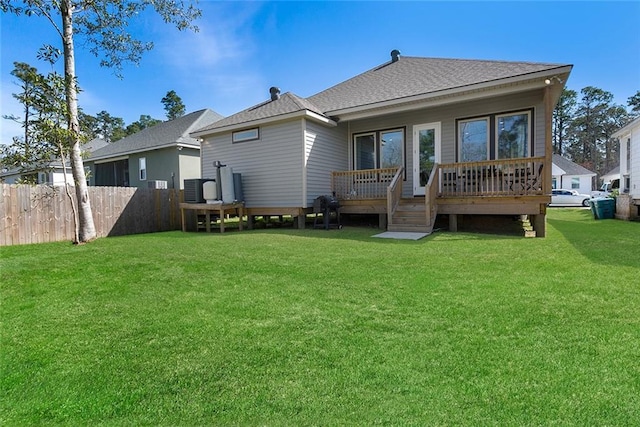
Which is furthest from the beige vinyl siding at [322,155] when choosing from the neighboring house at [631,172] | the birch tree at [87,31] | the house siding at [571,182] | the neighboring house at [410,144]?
the house siding at [571,182]

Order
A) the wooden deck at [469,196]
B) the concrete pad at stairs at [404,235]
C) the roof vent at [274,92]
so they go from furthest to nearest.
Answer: the roof vent at [274,92] < the wooden deck at [469,196] < the concrete pad at stairs at [404,235]

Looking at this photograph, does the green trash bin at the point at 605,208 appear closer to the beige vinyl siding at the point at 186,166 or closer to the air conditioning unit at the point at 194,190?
the air conditioning unit at the point at 194,190

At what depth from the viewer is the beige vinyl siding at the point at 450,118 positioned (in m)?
8.58

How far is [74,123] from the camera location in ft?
25.0

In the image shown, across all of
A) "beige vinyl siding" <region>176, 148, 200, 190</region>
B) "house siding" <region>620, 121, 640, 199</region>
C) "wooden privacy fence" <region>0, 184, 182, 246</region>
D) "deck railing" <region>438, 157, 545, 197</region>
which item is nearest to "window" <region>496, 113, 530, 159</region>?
"deck railing" <region>438, 157, 545, 197</region>

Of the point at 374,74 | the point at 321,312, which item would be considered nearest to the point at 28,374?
the point at 321,312

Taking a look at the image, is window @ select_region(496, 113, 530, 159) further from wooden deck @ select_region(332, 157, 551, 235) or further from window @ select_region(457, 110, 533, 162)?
wooden deck @ select_region(332, 157, 551, 235)

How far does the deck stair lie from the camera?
7.90 metres

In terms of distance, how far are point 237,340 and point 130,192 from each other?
30.3 ft

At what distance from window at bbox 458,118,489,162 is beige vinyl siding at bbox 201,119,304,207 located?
15.0ft

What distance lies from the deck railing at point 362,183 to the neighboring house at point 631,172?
925 centimetres

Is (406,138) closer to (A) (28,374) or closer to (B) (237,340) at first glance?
(B) (237,340)

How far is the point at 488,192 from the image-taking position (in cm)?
804

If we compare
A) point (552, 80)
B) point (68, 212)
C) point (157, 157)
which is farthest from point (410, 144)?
point (157, 157)
